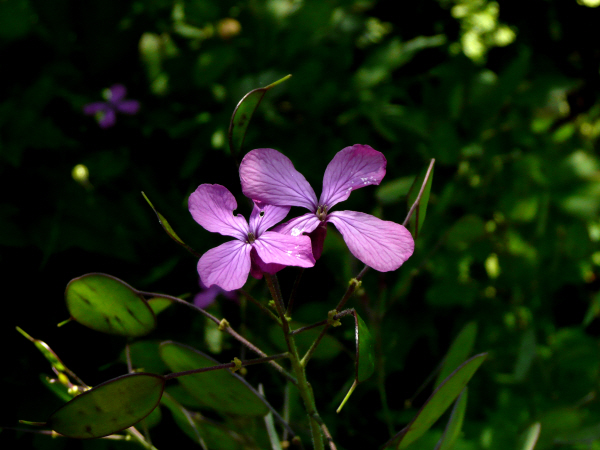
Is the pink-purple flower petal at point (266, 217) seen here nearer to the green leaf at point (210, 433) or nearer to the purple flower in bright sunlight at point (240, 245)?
the purple flower in bright sunlight at point (240, 245)

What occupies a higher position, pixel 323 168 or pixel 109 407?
pixel 109 407

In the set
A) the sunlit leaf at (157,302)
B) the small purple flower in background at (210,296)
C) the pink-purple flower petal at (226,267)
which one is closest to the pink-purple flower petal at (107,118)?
the small purple flower in background at (210,296)

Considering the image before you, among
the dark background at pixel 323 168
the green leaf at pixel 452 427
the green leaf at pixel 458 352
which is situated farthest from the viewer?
the dark background at pixel 323 168

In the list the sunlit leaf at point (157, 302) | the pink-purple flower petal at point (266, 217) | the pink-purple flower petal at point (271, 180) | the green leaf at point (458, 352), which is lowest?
the green leaf at point (458, 352)

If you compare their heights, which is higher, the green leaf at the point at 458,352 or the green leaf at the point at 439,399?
the green leaf at the point at 439,399

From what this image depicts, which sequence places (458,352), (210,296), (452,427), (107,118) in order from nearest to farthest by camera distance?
(452,427) < (458,352) < (210,296) < (107,118)

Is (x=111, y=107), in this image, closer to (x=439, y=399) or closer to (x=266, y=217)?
(x=266, y=217)

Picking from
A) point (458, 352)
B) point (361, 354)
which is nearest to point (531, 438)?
point (458, 352)
